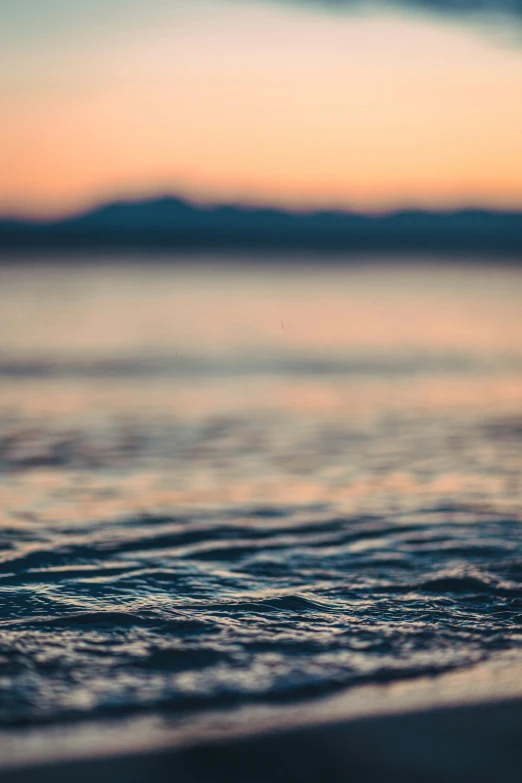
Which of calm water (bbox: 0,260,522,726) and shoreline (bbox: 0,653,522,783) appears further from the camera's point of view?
calm water (bbox: 0,260,522,726)

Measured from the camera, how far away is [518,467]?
28.6 feet

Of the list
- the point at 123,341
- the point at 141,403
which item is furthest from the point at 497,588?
the point at 123,341

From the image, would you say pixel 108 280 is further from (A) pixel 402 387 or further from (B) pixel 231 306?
(A) pixel 402 387

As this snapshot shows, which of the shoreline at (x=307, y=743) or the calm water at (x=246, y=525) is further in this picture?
the calm water at (x=246, y=525)

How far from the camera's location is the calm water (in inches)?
173

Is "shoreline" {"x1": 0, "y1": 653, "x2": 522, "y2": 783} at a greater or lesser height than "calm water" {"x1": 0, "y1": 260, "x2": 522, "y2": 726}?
lesser

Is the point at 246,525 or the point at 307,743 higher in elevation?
the point at 246,525

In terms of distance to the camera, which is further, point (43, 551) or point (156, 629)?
point (43, 551)

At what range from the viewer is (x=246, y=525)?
686cm

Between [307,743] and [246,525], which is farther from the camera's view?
[246,525]

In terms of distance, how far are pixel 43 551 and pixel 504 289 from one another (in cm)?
3816

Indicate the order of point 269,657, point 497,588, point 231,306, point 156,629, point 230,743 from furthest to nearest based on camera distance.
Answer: point 231,306 < point 497,588 < point 156,629 < point 269,657 < point 230,743

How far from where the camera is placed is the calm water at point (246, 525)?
4391 millimetres

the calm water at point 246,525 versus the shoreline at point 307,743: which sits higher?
the calm water at point 246,525
